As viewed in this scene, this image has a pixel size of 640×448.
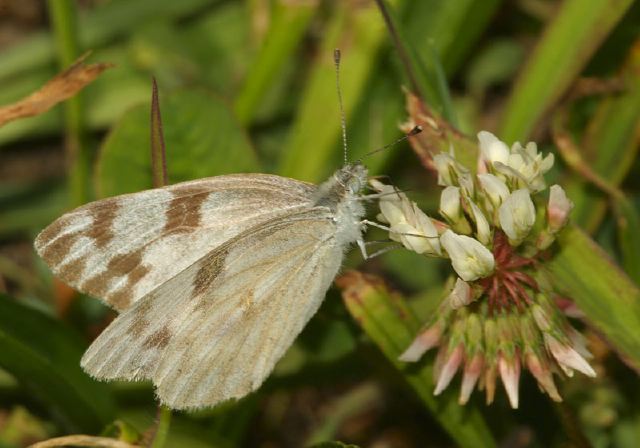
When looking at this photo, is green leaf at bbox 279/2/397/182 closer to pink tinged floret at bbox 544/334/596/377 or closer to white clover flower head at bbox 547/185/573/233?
white clover flower head at bbox 547/185/573/233

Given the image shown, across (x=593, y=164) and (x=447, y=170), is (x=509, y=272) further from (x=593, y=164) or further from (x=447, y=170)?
(x=593, y=164)

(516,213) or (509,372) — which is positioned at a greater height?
(516,213)

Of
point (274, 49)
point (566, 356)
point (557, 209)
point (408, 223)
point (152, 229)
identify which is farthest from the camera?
point (274, 49)

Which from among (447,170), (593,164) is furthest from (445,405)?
(593,164)

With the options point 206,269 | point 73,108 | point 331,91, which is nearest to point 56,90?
point 73,108

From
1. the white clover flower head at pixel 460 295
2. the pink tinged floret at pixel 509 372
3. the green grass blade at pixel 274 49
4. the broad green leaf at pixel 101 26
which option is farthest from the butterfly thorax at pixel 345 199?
the broad green leaf at pixel 101 26

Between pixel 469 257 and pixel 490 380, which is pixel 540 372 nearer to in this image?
pixel 490 380
